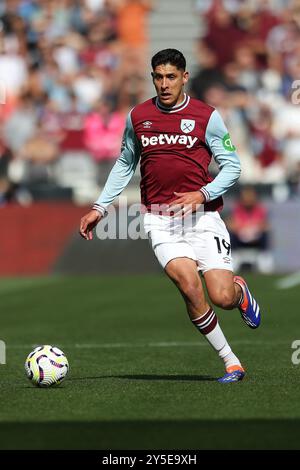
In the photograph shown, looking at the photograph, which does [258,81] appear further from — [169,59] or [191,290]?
[191,290]

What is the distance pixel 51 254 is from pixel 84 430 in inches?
544

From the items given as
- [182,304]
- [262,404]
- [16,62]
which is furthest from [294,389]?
[16,62]

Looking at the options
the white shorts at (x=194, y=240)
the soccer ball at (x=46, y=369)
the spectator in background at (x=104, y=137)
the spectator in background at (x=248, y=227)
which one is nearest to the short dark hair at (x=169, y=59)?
the white shorts at (x=194, y=240)

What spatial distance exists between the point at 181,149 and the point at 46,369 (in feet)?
5.92

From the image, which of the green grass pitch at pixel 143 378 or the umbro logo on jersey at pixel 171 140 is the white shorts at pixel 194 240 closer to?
the umbro logo on jersey at pixel 171 140

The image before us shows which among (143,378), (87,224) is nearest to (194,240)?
(87,224)

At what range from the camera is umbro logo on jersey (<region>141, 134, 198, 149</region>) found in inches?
336

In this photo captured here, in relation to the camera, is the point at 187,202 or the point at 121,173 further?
the point at 121,173

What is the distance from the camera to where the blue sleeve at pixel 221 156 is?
27.6 ft

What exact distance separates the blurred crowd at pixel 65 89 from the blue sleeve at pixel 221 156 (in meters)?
12.3

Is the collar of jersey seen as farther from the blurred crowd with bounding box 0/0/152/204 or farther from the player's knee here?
the blurred crowd with bounding box 0/0/152/204

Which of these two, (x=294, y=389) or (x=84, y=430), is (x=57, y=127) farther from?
(x=84, y=430)

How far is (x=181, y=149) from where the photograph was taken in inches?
337

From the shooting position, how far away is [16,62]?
2267 cm
